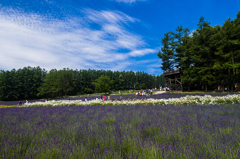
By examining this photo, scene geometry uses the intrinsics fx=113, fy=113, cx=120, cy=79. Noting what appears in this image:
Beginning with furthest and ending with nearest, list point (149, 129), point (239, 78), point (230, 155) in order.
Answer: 1. point (239, 78)
2. point (149, 129)
3. point (230, 155)

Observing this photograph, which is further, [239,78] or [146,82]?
[146,82]

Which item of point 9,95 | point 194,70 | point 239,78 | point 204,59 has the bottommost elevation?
point 9,95

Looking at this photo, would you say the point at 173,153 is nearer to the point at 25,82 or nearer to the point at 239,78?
the point at 239,78

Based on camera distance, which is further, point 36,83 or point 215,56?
point 36,83

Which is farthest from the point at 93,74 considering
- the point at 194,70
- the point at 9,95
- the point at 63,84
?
the point at 194,70

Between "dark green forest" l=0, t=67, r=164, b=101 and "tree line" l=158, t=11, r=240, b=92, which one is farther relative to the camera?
"dark green forest" l=0, t=67, r=164, b=101

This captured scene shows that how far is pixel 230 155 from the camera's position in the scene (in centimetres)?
144

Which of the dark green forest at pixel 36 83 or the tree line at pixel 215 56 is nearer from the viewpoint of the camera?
the tree line at pixel 215 56

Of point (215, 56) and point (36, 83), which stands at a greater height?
point (215, 56)

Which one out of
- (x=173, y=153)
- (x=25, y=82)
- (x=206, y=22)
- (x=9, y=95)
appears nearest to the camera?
(x=173, y=153)

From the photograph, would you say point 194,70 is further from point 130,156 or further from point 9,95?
point 9,95

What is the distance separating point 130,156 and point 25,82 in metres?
69.9

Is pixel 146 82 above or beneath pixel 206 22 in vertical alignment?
beneath

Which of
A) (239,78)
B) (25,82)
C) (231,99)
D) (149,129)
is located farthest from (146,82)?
(149,129)
